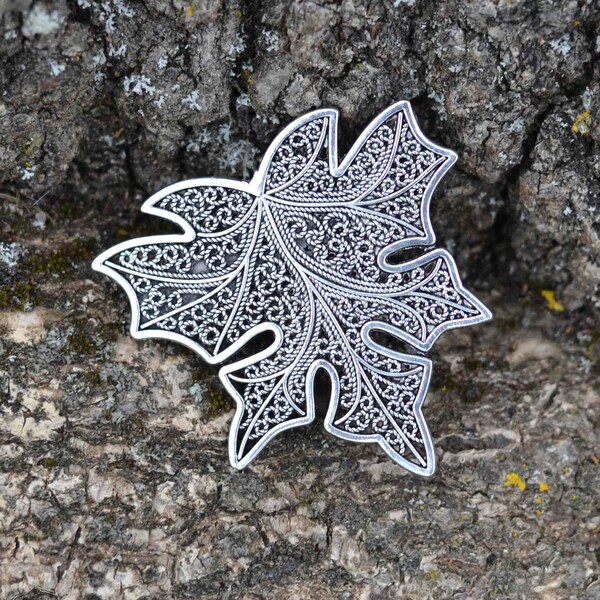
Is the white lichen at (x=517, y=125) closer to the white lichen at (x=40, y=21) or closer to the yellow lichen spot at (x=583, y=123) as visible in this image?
the yellow lichen spot at (x=583, y=123)

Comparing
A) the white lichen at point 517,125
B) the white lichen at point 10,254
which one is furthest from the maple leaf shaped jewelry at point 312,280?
the white lichen at point 10,254

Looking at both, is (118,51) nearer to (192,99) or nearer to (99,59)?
(99,59)

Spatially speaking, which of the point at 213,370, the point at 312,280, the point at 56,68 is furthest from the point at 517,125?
the point at 56,68

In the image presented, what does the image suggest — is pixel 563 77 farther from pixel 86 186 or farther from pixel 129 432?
pixel 129 432

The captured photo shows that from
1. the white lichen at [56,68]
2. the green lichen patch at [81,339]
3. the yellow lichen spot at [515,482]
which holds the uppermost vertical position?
the white lichen at [56,68]

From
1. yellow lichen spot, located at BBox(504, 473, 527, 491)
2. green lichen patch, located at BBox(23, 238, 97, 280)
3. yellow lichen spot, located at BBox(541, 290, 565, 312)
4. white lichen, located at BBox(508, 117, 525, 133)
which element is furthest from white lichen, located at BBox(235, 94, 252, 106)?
yellow lichen spot, located at BBox(504, 473, 527, 491)

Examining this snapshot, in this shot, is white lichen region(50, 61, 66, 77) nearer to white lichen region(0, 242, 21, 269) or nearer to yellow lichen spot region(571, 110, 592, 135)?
white lichen region(0, 242, 21, 269)

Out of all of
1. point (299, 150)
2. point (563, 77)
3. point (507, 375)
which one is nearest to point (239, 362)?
point (299, 150)
